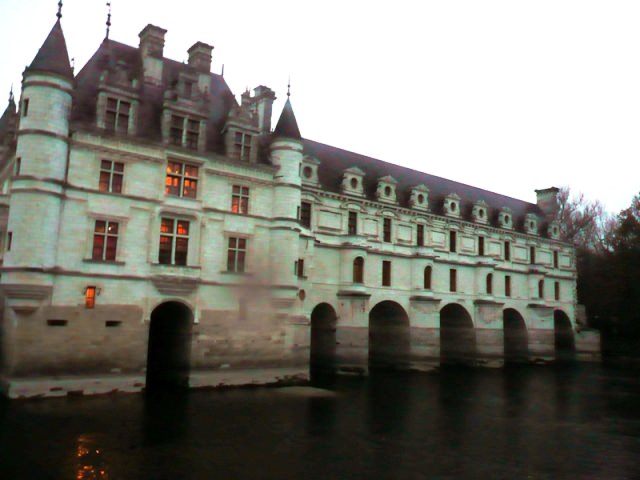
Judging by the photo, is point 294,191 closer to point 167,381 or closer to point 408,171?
point 167,381

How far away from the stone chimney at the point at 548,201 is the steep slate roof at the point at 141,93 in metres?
39.8

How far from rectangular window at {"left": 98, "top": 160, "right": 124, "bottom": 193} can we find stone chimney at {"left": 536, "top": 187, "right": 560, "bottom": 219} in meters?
45.8

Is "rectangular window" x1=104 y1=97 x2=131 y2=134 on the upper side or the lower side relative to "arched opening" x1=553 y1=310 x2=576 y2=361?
upper

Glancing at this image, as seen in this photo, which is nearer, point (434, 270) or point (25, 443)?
point (25, 443)

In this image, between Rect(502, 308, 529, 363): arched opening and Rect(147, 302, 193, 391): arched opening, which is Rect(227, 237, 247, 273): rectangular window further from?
Rect(502, 308, 529, 363): arched opening

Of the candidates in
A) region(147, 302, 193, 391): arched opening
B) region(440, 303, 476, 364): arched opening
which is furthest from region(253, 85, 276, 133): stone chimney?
region(440, 303, 476, 364): arched opening

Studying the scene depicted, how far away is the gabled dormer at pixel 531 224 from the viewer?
49406 millimetres

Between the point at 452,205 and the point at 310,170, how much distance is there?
49.1ft

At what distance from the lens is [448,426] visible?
19.5 m

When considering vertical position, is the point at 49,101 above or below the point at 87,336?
above

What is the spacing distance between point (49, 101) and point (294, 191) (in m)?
12.6

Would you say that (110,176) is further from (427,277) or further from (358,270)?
(427,277)

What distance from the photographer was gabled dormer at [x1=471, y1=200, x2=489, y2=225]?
4447 centimetres

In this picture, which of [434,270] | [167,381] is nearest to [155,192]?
[167,381]
